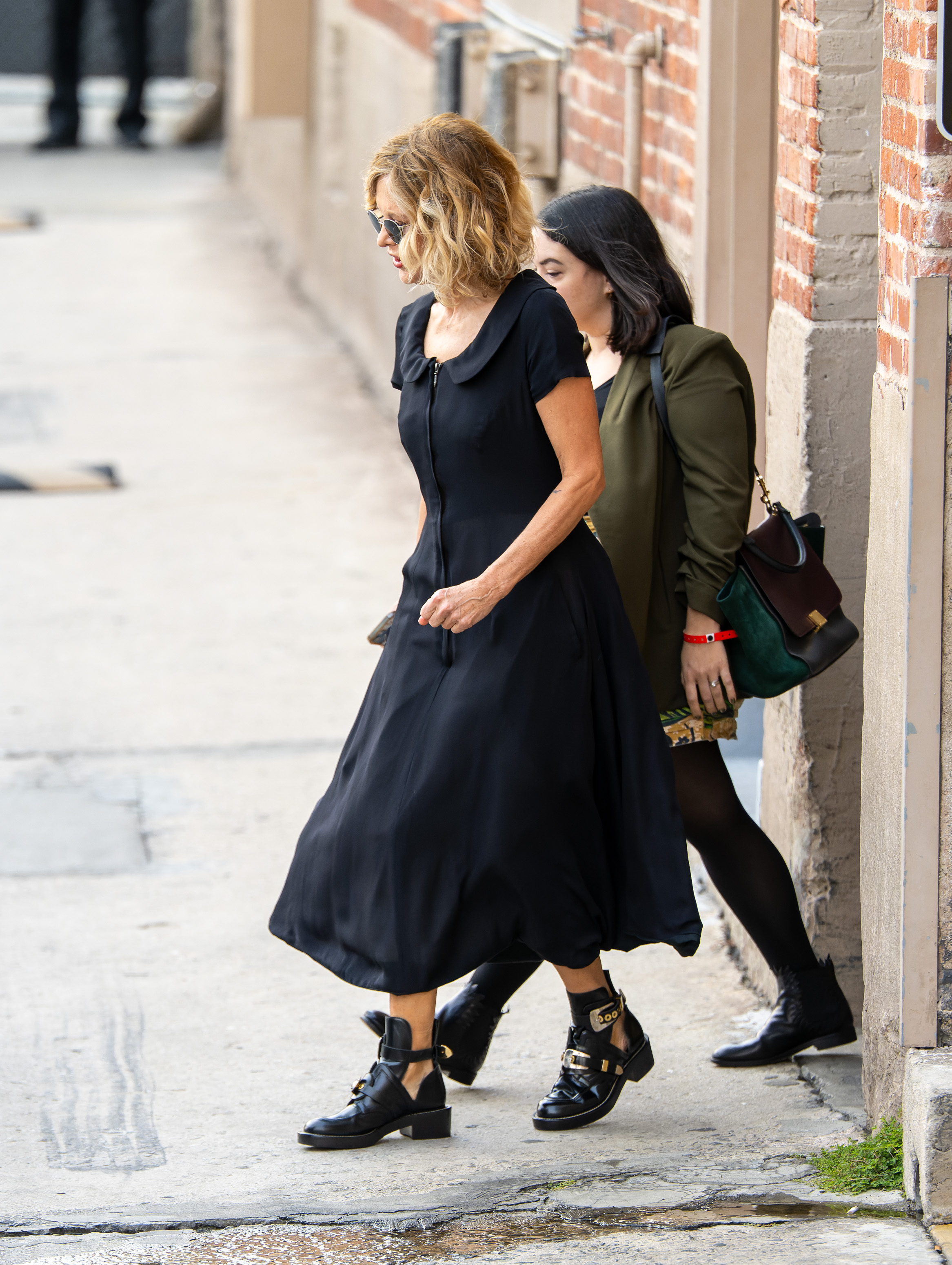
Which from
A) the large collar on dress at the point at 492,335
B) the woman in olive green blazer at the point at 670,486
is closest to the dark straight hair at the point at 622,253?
the woman in olive green blazer at the point at 670,486

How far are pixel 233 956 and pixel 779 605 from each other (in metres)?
1.82

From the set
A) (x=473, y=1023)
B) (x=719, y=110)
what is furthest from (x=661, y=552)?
(x=719, y=110)

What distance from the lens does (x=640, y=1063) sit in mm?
3742

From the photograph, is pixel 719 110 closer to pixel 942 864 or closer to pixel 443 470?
pixel 443 470

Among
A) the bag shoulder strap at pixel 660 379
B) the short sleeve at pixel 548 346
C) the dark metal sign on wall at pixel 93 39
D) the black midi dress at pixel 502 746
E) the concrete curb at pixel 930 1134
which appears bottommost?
the dark metal sign on wall at pixel 93 39

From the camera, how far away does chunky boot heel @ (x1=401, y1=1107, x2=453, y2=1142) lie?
364cm

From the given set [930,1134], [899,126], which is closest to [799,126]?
[899,126]

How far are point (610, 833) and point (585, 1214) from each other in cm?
68

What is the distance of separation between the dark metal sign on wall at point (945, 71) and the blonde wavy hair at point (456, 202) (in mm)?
749

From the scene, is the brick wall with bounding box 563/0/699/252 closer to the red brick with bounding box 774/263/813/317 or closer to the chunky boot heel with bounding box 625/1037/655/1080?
the red brick with bounding box 774/263/813/317

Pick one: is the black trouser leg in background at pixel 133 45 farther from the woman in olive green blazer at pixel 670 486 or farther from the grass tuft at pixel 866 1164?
the grass tuft at pixel 866 1164

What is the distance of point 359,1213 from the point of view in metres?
3.33

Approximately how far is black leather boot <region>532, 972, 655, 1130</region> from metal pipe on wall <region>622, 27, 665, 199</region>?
262cm

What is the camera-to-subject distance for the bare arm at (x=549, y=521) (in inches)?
132
